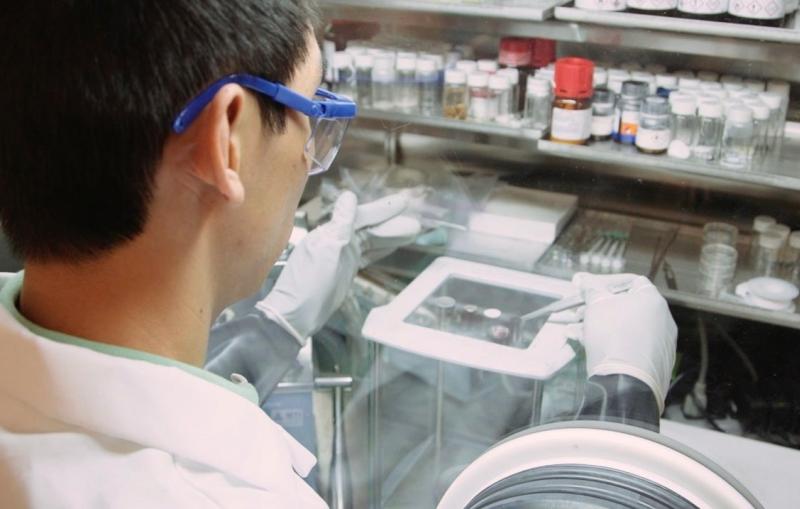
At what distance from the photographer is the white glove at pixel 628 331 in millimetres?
1247

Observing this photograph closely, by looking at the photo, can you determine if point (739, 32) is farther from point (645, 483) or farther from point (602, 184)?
point (645, 483)

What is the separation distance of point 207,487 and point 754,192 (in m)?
1.48

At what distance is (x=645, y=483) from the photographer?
87 cm

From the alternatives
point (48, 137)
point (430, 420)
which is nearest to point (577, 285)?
point (430, 420)

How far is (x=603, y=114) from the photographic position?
1.80 meters

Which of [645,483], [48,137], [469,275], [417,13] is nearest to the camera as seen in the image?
[48,137]

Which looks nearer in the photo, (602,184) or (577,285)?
→ (577,285)

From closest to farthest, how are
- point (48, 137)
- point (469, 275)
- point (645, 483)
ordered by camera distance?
point (48, 137) → point (645, 483) → point (469, 275)

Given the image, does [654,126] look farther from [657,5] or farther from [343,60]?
[343,60]

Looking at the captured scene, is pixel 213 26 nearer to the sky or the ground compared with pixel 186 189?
nearer to the sky

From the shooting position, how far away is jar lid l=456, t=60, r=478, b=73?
193 cm

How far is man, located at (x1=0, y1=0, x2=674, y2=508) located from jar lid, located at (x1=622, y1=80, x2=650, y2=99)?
1.14m

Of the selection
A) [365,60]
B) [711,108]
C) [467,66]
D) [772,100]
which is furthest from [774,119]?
[365,60]

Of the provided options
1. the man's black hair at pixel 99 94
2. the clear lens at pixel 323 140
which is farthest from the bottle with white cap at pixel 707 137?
the man's black hair at pixel 99 94
